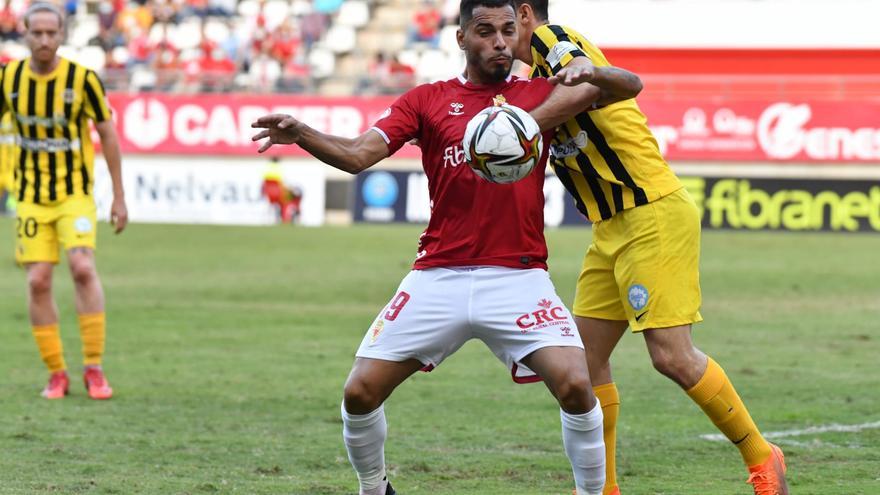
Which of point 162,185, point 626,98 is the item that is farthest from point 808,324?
point 162,185

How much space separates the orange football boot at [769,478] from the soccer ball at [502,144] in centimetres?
169

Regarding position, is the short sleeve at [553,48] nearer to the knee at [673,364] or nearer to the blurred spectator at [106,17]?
the knee at [673,364]

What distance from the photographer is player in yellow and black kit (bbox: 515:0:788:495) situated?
5.89m

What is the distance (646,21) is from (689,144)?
9711 mm

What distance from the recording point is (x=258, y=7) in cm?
3431

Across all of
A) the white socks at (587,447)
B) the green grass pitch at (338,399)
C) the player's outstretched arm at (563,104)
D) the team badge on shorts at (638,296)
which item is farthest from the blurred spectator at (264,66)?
the white socks at (587,447)

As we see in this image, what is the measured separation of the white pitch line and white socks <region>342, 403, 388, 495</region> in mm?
2385

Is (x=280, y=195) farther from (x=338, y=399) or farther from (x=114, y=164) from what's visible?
(x=338, y=399)

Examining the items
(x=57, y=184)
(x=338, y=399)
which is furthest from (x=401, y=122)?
(x=57, y=184)

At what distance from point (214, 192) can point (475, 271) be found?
70.8 ft

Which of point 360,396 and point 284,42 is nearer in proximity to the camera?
point 360,396

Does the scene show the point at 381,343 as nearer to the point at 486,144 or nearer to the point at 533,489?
the point at 486,144

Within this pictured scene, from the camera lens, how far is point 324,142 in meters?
5.44

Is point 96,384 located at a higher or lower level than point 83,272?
lower
